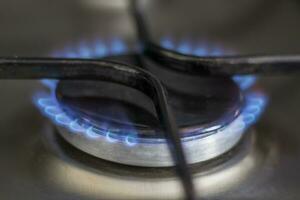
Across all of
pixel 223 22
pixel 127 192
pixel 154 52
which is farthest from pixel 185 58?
pixel 223 22

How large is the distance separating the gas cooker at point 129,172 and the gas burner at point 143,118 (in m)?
0.01

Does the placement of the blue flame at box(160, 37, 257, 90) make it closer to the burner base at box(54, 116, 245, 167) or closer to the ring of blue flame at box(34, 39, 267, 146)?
the ring of blue flame at box(34, 39, 267, 146)

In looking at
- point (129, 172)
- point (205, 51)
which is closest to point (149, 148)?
point (129, 172)

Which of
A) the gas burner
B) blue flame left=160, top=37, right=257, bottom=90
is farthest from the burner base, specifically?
blue flame left=160, top=37, right=257, bottom=90

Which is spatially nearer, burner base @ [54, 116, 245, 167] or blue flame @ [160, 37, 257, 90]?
burner base @ [54, 116, 245, 167]

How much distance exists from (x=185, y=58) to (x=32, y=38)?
1.14 feet

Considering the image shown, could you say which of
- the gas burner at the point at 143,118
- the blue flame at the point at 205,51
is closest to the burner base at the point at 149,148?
the gas burner at the point at 143,118

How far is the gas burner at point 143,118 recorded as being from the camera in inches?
20.2

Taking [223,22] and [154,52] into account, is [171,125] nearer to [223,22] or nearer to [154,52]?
[154,52]

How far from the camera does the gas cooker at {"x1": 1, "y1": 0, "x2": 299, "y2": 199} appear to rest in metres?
0.51

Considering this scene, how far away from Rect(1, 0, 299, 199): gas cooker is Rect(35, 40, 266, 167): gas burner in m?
0.01

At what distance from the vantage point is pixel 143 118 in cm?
54

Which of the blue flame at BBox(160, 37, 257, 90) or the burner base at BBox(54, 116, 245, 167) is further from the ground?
the blue flame at BBox(160, 37, 257, 90)

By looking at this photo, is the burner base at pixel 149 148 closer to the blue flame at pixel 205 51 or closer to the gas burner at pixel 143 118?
the gas burner at pixel 143 118
